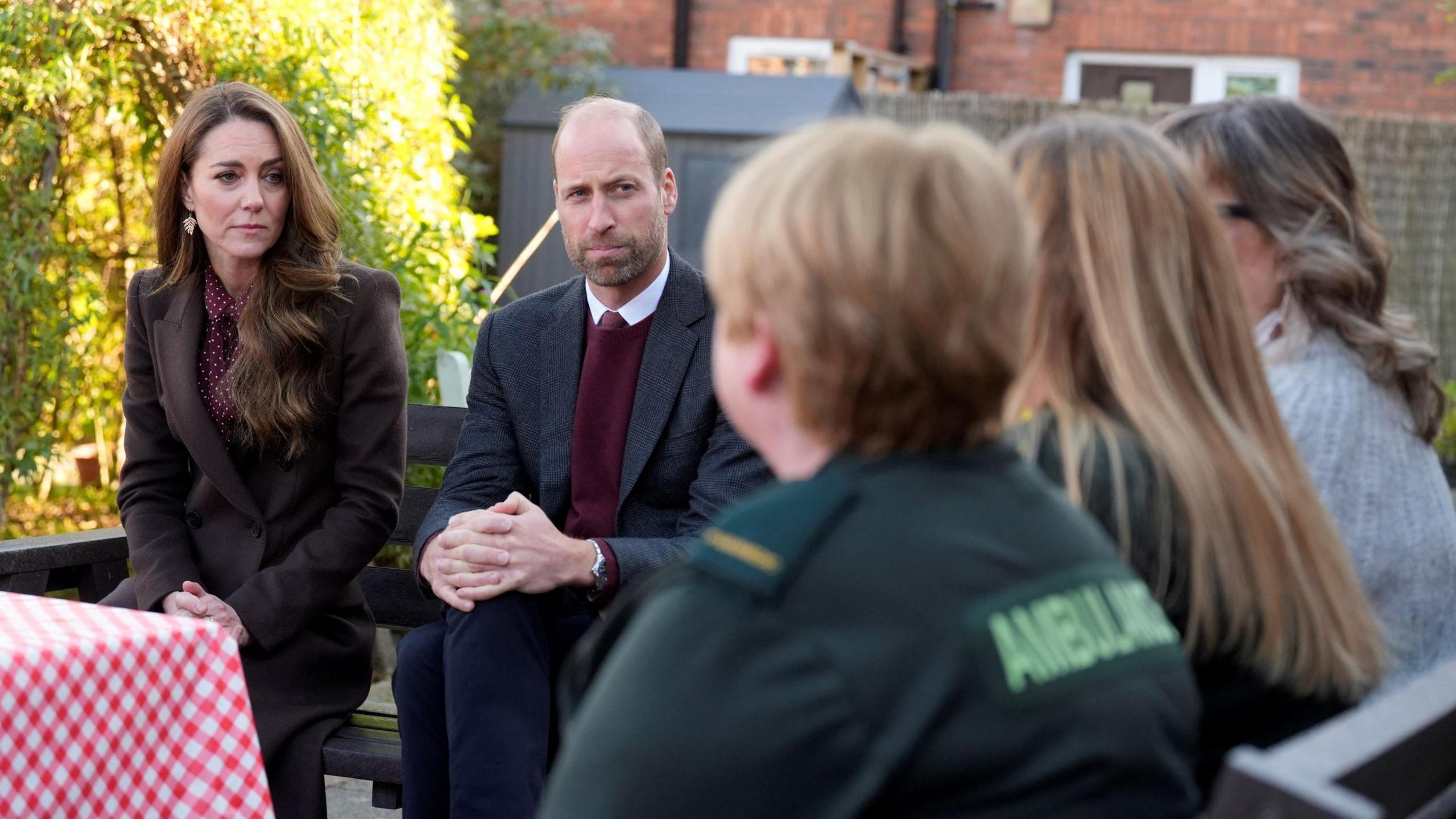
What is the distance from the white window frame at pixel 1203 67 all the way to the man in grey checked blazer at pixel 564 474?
353 inches

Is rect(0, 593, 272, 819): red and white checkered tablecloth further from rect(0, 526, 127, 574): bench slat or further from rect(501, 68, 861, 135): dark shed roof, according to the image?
→ rect(501, 68, 861, 135): dark shed roof

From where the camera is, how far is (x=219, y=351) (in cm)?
311

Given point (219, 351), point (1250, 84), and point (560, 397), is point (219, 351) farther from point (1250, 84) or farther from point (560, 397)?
point (1250, 84)

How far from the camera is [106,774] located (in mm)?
2039

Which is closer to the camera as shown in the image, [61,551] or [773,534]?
[773,534]

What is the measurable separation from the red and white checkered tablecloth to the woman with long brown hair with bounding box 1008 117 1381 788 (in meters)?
1.27

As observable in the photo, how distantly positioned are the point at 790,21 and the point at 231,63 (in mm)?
7449

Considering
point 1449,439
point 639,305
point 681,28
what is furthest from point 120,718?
point 681,28

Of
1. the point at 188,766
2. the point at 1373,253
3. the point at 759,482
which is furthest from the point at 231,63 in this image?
the point at 1373,253

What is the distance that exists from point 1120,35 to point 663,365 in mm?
9459

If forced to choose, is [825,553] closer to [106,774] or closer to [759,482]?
[106,774]

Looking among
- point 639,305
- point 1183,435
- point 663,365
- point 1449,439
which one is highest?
point 1183,435

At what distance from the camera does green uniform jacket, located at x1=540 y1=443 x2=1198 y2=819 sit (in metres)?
0.98

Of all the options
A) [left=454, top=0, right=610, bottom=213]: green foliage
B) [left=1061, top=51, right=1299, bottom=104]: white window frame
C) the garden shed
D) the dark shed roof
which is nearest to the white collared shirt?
the garden shed
